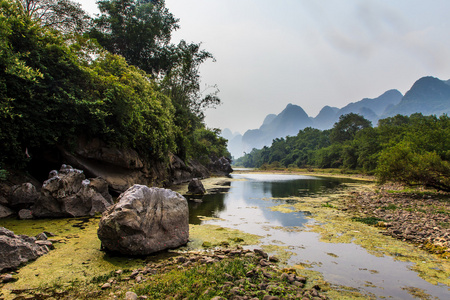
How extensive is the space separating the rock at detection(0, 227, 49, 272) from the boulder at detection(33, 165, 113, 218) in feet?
13.0

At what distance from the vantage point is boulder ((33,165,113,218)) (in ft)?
30.2

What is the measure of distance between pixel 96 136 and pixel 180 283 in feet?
37.3

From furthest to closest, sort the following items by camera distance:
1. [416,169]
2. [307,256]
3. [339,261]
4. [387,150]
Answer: [387,150], [416,169], [307,256], [339,261]

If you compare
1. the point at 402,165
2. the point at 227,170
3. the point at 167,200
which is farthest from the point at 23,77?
the point at 227,170

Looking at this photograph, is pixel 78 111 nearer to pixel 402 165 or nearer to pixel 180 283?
pixel 180 283

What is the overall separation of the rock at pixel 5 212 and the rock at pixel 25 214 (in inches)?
26.6

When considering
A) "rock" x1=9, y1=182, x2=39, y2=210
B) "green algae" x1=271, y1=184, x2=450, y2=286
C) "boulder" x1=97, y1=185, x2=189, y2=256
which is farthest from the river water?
"rock" x1=9, y1=182, x2=39, y2=210

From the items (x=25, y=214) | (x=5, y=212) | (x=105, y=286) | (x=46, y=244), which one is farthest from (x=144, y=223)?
(x=5, y=212)

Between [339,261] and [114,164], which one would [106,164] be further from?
[339,261]

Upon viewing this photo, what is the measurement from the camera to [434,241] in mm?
7406

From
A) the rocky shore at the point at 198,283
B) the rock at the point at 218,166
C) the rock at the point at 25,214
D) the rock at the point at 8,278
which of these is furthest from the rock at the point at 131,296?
the rock at the point at 218,166

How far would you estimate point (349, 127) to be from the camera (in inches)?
3607

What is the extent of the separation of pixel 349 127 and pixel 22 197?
10027cm

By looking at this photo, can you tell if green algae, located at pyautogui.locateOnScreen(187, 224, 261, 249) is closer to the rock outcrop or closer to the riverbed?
the riverbed
